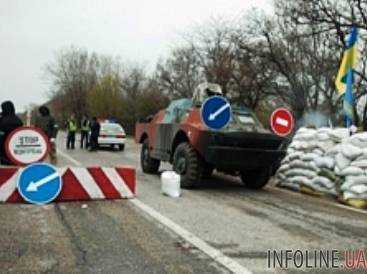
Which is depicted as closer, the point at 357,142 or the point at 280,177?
the point at 357,142

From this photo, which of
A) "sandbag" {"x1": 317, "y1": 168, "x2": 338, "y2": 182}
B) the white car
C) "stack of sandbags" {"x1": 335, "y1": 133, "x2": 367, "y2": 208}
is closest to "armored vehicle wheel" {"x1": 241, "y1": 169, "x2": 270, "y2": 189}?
"sandbag" {"x1": 317, "y1": 168, "x2": 338, "y2": 182}

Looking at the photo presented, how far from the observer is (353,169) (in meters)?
12.9

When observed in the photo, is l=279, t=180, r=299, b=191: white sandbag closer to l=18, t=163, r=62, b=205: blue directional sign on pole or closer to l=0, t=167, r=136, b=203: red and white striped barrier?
l=0, t=167, r=136, b=203: red and white striped barrier

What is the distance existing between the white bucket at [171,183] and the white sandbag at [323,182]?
3.24m

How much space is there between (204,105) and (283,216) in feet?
11.7

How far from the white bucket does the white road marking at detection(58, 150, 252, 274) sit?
1.40 m

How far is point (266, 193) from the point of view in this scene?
14.2 m

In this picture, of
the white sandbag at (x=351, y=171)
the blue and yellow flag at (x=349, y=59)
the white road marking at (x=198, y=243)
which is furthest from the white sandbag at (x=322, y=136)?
the white road marking at (x=198, y=243)

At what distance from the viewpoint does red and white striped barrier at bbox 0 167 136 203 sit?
11125mm

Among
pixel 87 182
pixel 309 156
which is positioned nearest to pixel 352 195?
pixel 309 156

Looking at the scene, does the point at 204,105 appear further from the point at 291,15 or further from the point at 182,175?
the point at 291,15

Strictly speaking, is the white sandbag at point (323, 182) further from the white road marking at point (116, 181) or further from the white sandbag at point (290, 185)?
the white road marking at point (116, 181)

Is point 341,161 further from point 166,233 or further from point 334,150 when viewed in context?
point 166,233

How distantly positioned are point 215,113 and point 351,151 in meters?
2.79
